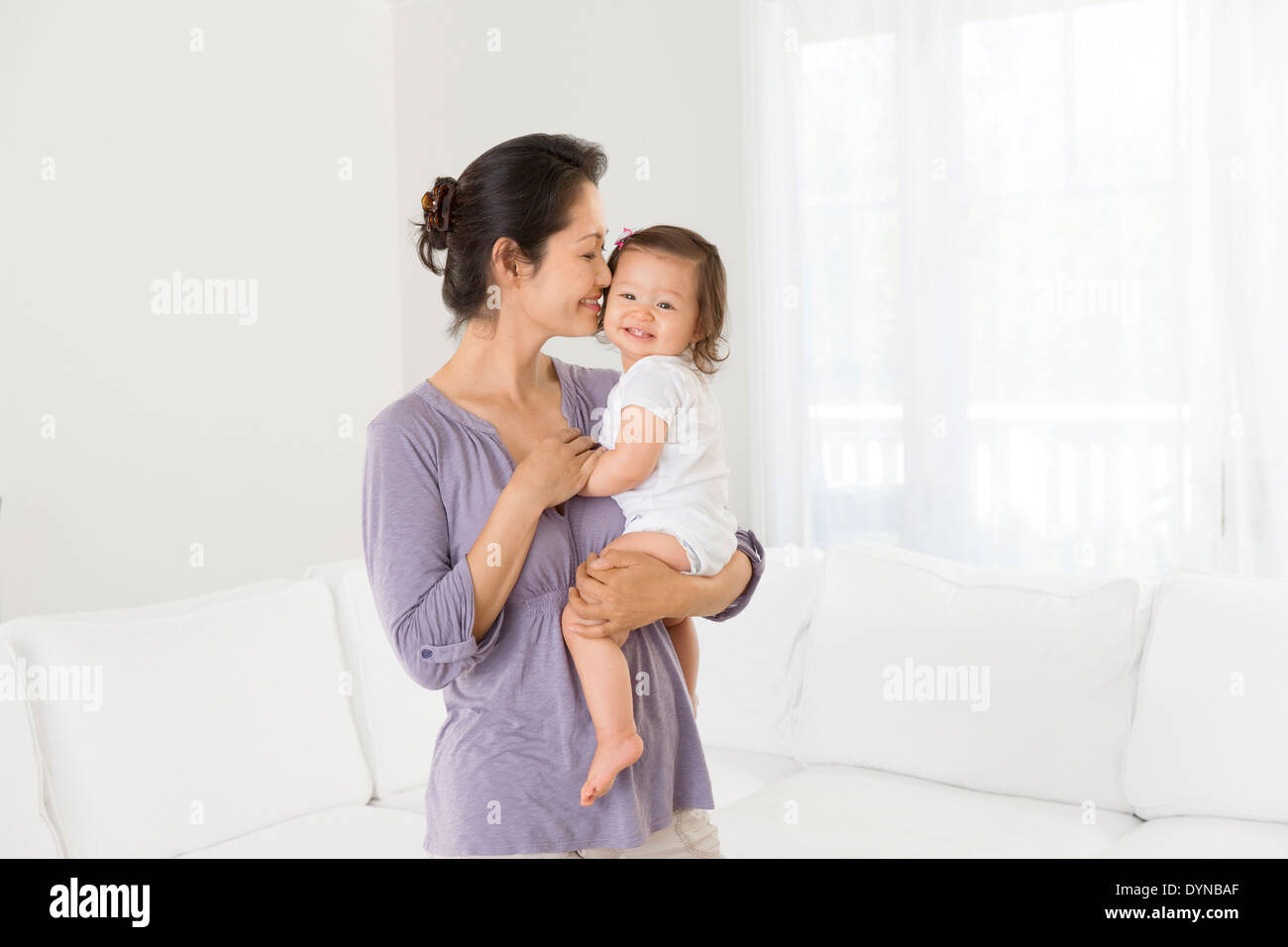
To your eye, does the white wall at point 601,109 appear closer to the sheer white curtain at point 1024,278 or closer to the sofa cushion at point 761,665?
the sheer white curtain at point 1024,278

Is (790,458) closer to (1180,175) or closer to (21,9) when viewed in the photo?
(1180,175)

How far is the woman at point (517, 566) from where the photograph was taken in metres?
1.23

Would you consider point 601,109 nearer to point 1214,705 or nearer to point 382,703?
point 382,703

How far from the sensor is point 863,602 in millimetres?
2639

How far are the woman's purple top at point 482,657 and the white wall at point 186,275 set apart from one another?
2429mm

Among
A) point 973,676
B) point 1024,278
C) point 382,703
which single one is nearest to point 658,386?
point 973,676

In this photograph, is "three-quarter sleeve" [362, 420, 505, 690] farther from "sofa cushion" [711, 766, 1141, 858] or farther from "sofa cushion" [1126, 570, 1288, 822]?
"sofa cushion" [1126, 570, 1288, 822]

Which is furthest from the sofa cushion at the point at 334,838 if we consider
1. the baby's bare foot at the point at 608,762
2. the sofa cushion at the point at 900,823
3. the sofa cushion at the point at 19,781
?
the baby's bare foot at the point at 608,762

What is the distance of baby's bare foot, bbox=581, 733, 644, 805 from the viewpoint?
4.03 feet

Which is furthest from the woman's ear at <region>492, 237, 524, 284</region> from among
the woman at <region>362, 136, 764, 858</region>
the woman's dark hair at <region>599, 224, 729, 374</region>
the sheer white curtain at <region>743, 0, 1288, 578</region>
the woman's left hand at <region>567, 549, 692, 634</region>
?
the sheer white curtain at <region>743, 0, 1288, 578</region>

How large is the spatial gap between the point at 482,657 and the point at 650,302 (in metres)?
0.48

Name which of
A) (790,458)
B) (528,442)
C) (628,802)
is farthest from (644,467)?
(790,458)

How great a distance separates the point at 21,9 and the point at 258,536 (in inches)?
66.5

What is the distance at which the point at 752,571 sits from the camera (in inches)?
59.1
